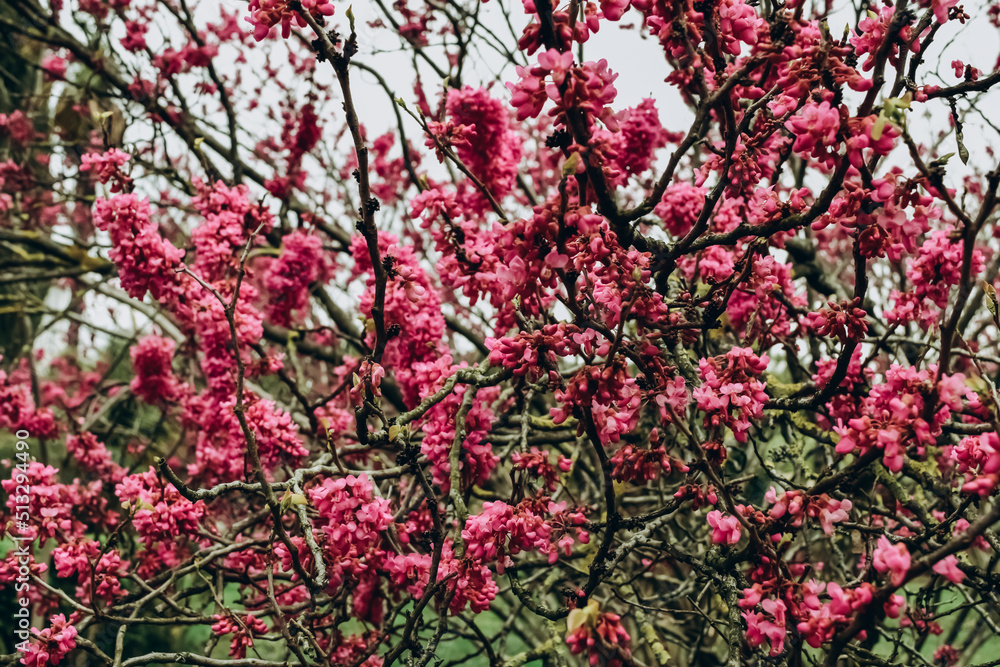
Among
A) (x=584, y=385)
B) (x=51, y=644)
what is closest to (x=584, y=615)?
(x=584, y=385)

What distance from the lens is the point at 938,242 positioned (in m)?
2.41

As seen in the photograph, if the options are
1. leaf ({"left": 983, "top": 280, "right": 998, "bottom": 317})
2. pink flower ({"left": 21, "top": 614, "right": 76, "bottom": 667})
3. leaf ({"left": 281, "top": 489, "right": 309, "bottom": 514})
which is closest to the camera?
leaf ({"left": 983, "top": 280, "right": 998, "bottom": 317})

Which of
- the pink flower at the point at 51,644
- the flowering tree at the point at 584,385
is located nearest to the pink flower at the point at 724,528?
the flowering tree at the point at 584,385

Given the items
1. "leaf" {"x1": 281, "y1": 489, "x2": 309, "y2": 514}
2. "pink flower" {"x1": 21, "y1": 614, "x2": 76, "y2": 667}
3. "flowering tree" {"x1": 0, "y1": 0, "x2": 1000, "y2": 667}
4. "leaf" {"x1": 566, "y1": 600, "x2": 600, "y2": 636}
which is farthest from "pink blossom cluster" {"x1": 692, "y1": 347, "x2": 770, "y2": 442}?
"pink flower" {"x1": 21, "y1": 614, "x2": 76, "y2": 667}

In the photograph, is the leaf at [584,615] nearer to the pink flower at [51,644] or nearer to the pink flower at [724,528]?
the pink flower at [724,528]

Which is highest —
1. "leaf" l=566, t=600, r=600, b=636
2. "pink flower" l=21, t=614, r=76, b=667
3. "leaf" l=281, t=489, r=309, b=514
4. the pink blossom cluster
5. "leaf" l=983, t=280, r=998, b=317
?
"leaf" l=983, t=280, r=998, b=317

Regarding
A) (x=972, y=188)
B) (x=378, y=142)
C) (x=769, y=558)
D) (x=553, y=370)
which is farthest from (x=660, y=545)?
(x=972, y=188)

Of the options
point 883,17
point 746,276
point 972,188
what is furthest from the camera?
point 972,188

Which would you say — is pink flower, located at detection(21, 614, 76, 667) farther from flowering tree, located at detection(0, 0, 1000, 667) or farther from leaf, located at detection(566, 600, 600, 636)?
leaf, located at detection(566, 600, 600, 636)

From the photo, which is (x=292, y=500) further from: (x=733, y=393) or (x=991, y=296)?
(x=991, y=296)

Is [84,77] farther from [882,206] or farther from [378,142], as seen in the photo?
[882,206]

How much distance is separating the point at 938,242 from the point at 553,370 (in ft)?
4.89

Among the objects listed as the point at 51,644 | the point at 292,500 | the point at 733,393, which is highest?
the point at 733,393

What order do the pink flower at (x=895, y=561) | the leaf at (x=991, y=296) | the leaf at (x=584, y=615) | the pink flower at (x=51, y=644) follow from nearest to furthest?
1. the leaf at (x=584, y=615)
2. the pink flower at (x=895, y=561)
3. the leaf at (x=991, y=296)
4. the pink flower at (x=51, y=644)
